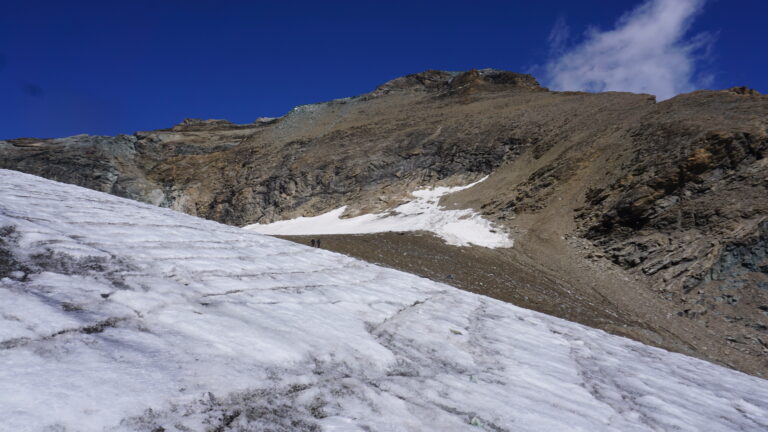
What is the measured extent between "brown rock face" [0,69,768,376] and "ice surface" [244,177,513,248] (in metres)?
1.12

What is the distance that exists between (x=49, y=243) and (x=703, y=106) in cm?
2838

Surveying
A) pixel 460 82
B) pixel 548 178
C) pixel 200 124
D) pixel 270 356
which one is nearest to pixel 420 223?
pixel 548 178

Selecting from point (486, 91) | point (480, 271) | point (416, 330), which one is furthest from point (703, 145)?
point (486, 91)

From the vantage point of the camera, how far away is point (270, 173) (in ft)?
128

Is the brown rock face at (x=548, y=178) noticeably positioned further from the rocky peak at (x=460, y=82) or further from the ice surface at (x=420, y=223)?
the ice surface at (x=420, y=223)

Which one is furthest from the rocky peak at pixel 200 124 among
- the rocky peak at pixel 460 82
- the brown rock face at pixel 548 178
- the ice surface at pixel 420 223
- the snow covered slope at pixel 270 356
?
the snow covered slope at pixel 270 356

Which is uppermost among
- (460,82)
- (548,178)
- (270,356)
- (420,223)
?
(460,82)

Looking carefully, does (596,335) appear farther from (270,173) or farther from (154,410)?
(270,173)

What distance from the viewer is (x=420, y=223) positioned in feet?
78.7

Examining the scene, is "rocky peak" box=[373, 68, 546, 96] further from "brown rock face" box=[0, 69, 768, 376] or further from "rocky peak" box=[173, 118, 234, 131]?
"rocky peak" box=[173, 118, 234, 131]

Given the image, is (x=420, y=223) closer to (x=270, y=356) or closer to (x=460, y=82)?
(x=270, y=356)

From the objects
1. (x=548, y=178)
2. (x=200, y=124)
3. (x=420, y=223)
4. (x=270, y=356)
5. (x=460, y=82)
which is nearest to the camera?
(x=270, y=356)

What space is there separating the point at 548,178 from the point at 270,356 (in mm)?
23908

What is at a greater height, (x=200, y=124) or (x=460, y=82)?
(x=460, y=82)
